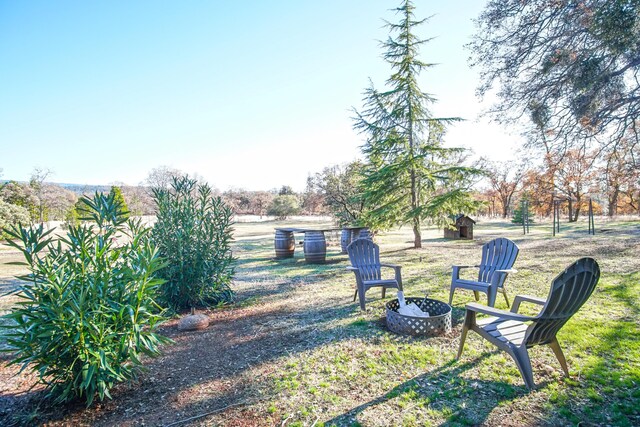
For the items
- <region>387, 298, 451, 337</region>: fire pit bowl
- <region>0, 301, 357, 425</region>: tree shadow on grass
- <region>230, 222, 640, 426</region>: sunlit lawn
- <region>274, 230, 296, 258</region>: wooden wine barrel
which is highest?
<region>274, 230, 296, 258</region>: wooden wine barrel

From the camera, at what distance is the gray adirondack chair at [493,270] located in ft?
12.6

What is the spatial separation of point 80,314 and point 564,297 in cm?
341

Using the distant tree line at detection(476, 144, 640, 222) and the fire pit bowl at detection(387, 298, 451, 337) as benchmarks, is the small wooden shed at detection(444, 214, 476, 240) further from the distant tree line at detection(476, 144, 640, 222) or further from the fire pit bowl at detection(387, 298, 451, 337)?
the fire pit bowl at detection(387, 298, 451, 337)

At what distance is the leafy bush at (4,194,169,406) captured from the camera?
6.54ft

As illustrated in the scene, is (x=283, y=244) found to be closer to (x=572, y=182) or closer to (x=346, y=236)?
(x=346, y=236)

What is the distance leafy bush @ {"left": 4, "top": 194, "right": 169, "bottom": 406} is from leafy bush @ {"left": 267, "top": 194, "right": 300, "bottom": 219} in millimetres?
31971

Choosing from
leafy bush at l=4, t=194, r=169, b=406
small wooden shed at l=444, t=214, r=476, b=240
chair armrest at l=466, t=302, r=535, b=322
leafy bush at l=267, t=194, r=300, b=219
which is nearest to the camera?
leafy bush at l=4, t=194, r=169, b=406

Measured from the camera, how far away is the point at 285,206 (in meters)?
34.5

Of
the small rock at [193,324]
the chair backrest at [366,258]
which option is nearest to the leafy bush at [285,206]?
the chair backrest at [366,258]

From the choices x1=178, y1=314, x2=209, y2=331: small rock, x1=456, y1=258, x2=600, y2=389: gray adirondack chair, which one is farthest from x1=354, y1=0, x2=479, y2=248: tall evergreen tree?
x1=456, y1=258, x2=600, y2=389: gray adirondack chair

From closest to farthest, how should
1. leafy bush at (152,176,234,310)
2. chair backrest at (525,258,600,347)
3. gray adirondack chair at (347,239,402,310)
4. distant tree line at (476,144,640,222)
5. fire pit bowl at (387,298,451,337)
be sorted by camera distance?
chair backrest at (525,258,600,347)
fire pit bowl at (387,298,451,337)
leafy bush at (152,176,234,310)
gray adirondack chair at (347,239,402,310)
distant tree line at (476,144,640,222)

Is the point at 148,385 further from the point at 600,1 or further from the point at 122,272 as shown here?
the point at 600,1

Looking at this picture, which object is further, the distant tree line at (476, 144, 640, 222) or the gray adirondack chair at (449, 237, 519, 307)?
the distant tree line at (476, 144, 640, 222)

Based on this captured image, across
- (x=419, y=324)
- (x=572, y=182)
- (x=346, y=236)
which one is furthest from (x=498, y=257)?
(x=572, y=182)
